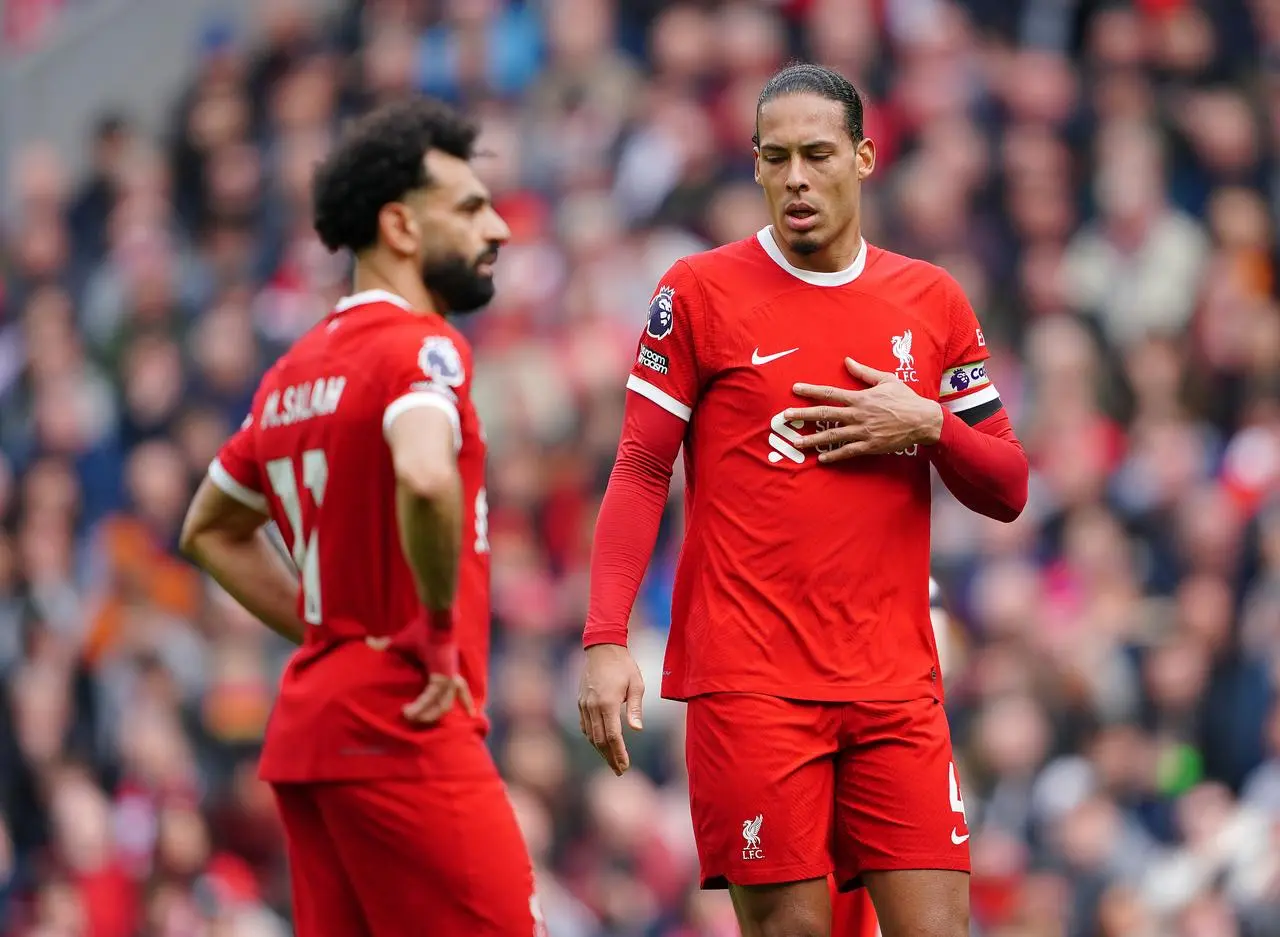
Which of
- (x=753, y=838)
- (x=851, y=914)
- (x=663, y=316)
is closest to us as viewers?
(x=753, y=838)

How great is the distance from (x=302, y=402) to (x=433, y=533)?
0.60 metres

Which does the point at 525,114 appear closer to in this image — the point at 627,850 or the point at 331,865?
the point at 627,850

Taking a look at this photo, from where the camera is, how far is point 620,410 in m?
13.1

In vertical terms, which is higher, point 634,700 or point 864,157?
point 864,157

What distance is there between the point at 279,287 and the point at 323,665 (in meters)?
9.28

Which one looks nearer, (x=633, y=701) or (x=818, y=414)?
(x=633, y=701)

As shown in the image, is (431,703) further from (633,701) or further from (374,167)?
(374,167)

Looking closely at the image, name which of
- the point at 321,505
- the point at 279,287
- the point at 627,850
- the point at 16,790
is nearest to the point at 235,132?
the point at 279,287

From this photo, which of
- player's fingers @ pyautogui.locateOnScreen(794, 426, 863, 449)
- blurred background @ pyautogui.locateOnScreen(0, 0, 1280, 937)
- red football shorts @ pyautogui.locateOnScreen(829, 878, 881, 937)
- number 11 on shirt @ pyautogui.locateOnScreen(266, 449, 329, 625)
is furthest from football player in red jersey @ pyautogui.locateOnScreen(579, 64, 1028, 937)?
blurred background @ pyautogui.locateOnScreen(0, 0, 1280, 937)

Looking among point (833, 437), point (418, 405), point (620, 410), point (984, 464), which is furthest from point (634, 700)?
point (620, 410)

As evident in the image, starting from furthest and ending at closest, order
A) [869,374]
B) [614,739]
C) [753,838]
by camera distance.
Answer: [869,374], [753,838], [614,739]

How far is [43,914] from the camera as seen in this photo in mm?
11703

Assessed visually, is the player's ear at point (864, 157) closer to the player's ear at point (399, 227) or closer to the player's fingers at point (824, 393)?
the player's fingers at point (824, 393)

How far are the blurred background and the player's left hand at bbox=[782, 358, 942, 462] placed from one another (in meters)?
4.18
